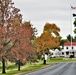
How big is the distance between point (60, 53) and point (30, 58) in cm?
10735

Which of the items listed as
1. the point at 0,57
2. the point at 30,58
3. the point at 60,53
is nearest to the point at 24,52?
the point at 0,57

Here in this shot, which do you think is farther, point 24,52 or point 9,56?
point 24,52

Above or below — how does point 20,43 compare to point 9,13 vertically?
below

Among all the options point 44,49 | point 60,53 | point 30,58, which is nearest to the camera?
point 30,58

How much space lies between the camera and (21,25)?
2279 inches

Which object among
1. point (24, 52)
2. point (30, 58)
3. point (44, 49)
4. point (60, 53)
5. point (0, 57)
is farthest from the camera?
point (60, 53)

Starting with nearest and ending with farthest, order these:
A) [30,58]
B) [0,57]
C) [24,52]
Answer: [0,57] → [24,52] → [30,58]

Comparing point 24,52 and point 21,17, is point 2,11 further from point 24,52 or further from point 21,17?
point 24,52

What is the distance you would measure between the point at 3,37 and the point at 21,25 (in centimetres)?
537

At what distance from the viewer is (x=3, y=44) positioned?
53.4 m

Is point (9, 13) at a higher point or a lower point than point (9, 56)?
higher

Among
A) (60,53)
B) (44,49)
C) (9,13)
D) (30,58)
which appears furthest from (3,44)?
(60,53)

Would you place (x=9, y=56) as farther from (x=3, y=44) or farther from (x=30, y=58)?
(x=30, y=58)

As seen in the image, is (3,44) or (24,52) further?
(24,52)
